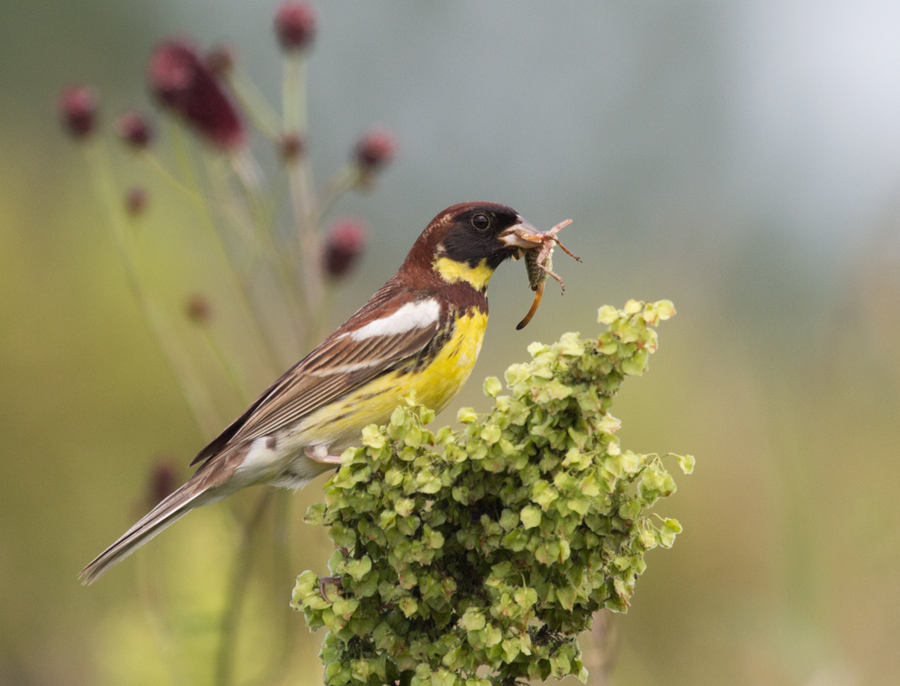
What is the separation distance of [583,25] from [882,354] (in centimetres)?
1476

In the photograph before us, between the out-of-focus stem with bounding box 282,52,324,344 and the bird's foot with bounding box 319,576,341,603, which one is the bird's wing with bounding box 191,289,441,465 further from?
the bird's foot with bounding box 319,576,341,603

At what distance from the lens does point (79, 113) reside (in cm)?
344

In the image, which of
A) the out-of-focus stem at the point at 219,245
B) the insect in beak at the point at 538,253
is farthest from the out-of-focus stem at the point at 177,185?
the insect in beak at the point at 538,253

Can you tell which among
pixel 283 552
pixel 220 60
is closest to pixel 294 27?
pixel 220 60

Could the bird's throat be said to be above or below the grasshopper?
below

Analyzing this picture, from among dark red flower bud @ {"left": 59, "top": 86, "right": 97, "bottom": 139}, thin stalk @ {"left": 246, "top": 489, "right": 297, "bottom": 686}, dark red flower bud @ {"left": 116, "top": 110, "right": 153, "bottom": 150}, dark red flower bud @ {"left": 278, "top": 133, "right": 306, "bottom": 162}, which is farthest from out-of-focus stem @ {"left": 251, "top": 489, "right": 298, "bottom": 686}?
dark red flower bud @ {"left": 59, "top": 86, "right": 97, "bottom": 139}

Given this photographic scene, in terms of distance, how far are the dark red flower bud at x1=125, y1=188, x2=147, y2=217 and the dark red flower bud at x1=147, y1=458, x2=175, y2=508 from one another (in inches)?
34.5

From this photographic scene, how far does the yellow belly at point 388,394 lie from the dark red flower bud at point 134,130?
1.37 m

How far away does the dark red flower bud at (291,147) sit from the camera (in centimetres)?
314

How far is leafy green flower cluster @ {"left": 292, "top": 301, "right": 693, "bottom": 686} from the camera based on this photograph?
64.8 inches

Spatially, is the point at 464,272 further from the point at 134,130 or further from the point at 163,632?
the point at 163,632

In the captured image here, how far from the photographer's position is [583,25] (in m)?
17.6

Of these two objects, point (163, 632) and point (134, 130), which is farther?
point (163, 632)

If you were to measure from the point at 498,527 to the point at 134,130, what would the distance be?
2.30 meters
